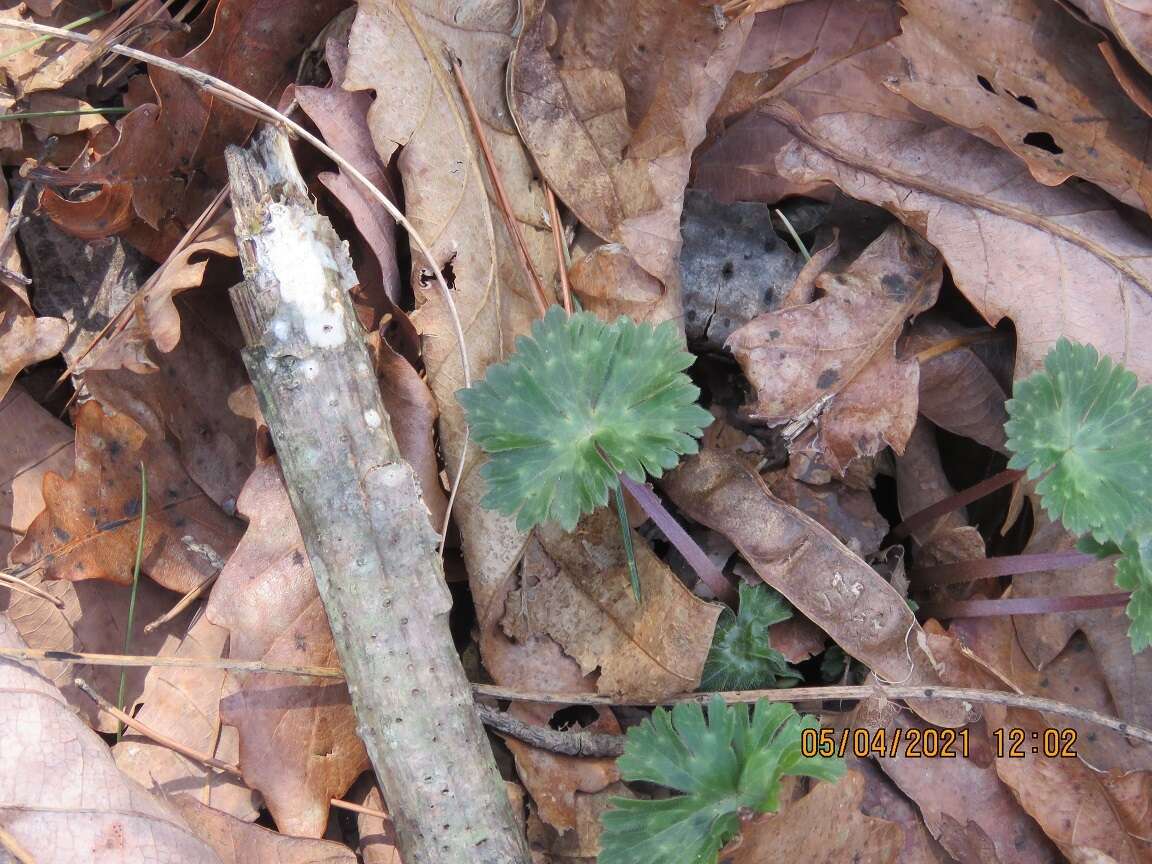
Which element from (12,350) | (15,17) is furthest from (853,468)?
(15,17)

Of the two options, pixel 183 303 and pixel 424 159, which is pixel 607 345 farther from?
pixel 183 303

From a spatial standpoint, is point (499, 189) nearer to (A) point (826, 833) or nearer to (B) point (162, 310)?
(B) point (162, 310)

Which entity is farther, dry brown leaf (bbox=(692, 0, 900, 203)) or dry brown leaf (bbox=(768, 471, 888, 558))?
dry brown leaf (bbox=(692, 0, 900, 203))

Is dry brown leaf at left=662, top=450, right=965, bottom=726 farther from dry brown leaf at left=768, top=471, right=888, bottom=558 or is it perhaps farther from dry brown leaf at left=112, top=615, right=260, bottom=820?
dry brown leaf at left=112, top=615, right=260, bottom=820

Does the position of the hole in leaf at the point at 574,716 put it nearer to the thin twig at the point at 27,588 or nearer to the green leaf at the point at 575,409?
the green leaf at the point at 575,409

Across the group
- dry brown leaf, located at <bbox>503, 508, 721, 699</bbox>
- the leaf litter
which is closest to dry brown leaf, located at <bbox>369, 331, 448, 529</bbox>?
the leaf litter

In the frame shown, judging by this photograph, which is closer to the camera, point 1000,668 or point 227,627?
point 227,627
